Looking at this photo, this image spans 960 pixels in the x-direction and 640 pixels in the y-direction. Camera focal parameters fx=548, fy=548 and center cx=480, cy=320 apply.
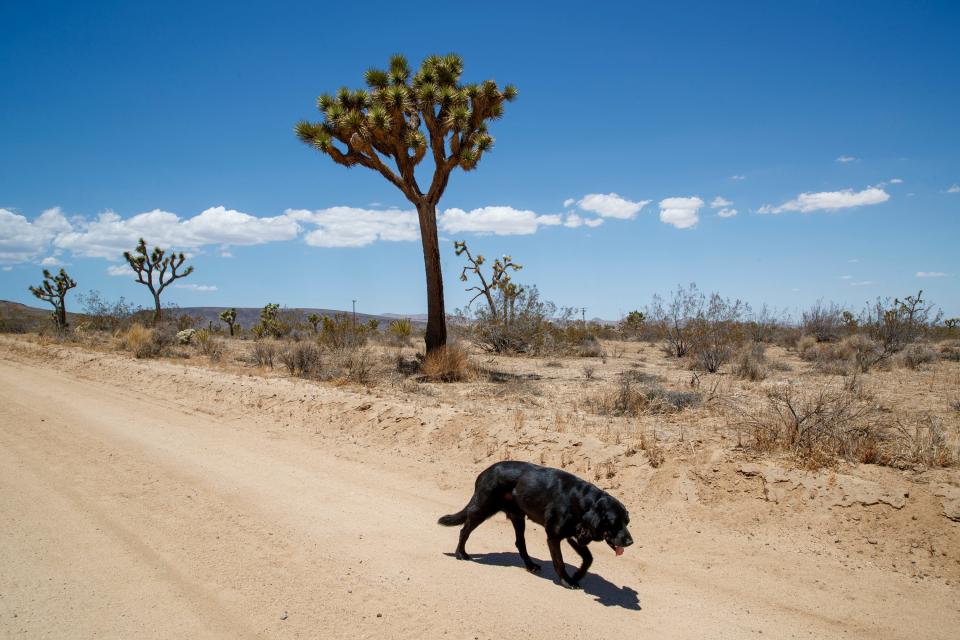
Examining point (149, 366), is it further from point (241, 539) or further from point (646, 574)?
point (646, 574)

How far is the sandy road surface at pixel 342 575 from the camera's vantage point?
364 cm

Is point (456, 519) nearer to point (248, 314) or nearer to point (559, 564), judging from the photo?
point (559, 564)

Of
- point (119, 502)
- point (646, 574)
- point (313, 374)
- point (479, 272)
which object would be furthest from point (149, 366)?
point (479, 272)

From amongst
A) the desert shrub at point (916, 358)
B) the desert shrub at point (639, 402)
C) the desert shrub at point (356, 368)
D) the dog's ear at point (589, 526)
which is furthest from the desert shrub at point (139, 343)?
the desert shrub at point (916, 358)

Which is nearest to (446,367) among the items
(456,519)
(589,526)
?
(456,519)

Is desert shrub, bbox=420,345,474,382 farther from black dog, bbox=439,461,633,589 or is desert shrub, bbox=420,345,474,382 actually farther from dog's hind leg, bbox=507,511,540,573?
dog's hind leg, bbox=507,511,540,573

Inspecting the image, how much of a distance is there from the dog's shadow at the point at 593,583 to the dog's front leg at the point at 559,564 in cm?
11

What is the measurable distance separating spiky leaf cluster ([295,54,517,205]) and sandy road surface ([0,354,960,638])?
1005cm

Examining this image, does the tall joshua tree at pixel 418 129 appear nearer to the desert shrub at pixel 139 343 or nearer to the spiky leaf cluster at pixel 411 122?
the spiky leaf cluster at pixel 411 122

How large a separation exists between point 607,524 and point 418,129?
13.2m

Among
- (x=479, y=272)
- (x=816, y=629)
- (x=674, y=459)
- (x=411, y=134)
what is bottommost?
(x=816, y=629)

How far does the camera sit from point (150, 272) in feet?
111

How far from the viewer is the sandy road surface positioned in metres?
3.64

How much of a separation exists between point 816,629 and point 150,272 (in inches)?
1498
